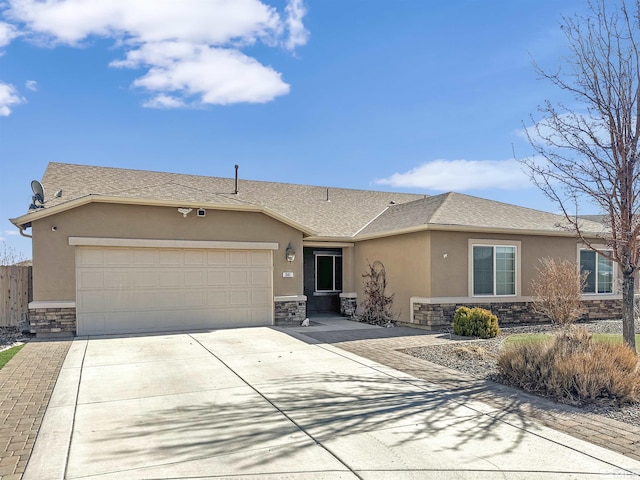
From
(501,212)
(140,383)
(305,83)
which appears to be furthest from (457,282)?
(140,383)

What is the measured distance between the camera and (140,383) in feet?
24.2

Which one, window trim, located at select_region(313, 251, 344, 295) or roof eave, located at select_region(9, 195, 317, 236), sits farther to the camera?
window trim, located at select_region(313, 251, 344, 295)

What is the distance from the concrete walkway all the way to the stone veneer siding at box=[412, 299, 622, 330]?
685 millimetres

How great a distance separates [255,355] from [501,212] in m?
10.6

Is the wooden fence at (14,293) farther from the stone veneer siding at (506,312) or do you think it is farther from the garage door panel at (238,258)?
the stone veneer siding at (506,312)

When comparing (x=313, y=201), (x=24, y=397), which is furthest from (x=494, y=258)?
(x=24, y=397)

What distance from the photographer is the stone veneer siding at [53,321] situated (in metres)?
11.6

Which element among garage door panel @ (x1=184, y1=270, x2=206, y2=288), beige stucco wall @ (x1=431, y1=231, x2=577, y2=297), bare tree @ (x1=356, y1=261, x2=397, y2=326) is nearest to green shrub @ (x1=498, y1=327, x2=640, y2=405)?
beige stucco wall @ (x1=431, y1=231, x2=577, y2=297)

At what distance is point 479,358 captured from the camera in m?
9.44

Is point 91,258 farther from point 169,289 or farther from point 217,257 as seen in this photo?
point 217,257

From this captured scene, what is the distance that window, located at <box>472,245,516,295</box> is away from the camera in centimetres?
1447

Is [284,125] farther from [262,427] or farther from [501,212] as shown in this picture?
[262,427]

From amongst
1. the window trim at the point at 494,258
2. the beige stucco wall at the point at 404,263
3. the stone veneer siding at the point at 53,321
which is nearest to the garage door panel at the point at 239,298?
the stone veneer siding at the point at 53,321

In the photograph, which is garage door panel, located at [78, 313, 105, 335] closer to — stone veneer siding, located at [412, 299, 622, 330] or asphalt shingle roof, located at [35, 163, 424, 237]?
asphalt shingle roof, located at [35, 163, 424, 237]
